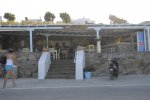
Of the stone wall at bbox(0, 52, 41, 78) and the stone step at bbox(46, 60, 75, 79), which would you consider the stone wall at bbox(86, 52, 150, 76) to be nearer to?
the stone step at bbox(46, 60, 75, 79)

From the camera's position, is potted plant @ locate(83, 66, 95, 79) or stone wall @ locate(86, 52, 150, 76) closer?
potted plant @ locate(83, 66, 95, 79)

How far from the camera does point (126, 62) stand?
2330 centimetres

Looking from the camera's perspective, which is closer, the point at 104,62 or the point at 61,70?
the point at 61,70

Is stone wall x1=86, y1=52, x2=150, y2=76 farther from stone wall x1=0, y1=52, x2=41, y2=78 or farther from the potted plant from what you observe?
stone wall x1=0, y1=52, x2=41, y2=78

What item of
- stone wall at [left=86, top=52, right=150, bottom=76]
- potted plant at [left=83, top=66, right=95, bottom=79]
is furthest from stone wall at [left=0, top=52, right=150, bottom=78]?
potted plant at [left=83, top=66, right=95, bottom=79]

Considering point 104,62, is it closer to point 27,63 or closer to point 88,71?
point 88,71

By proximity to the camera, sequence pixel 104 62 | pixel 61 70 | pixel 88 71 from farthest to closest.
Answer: pixel 104 62 → pixel 61 70 → pixel 88 71

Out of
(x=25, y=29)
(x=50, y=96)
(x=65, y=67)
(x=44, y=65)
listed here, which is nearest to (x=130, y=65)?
(x=65, y=67)

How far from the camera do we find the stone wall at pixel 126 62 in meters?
23.0

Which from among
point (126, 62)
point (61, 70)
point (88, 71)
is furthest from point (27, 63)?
point (126, 62)

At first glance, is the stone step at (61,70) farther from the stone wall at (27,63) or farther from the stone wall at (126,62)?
the stone wall at (126,62)

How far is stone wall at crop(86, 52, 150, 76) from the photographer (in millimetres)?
23016

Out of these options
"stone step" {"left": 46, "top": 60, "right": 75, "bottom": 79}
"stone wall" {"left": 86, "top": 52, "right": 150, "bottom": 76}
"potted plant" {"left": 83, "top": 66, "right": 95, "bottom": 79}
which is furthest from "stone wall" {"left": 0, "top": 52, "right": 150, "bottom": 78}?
"stone step" {"left": 46, "top": 60, "right": 75, "bottom": 79}

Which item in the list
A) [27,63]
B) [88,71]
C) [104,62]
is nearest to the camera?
[88,71]
